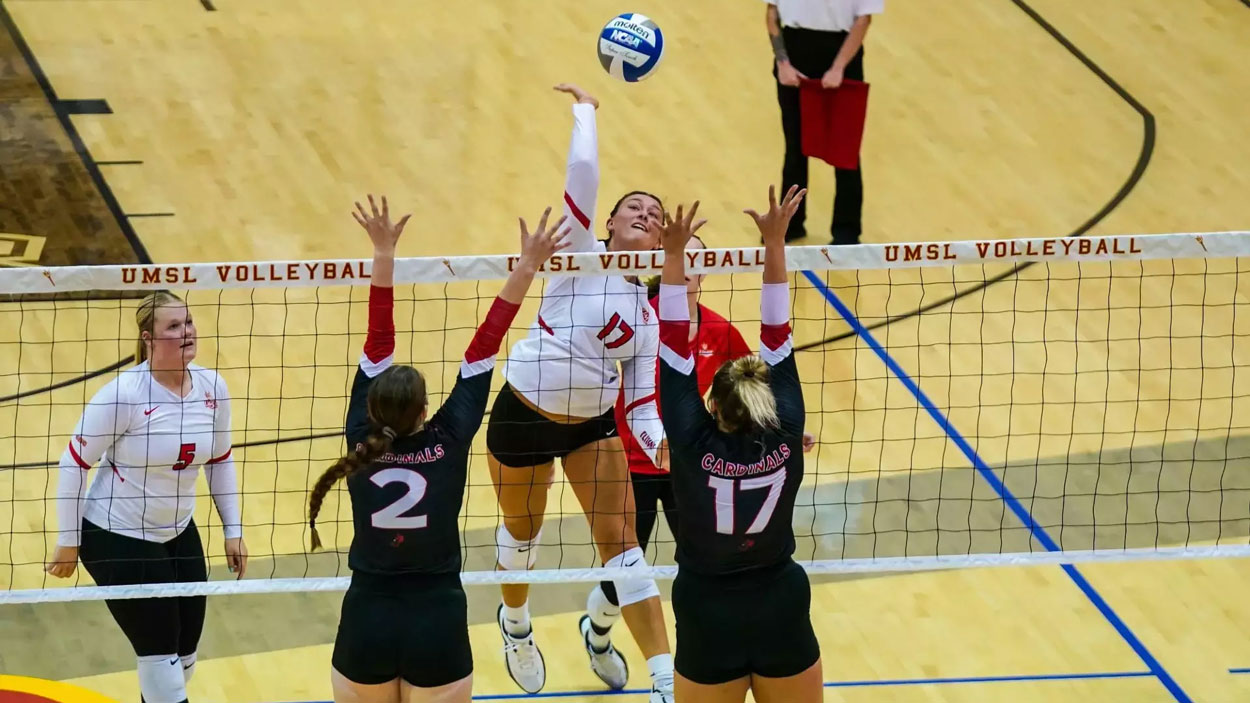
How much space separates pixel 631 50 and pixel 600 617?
300 cm

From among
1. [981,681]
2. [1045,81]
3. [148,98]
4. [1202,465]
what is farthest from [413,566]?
[1045,81]

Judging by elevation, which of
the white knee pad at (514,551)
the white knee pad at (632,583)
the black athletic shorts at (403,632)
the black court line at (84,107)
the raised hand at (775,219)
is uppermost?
the raised hand at (775,219)

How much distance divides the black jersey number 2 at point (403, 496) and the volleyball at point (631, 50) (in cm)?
360

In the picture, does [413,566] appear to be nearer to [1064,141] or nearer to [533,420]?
[533,420]

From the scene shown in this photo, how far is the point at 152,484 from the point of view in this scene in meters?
5.98

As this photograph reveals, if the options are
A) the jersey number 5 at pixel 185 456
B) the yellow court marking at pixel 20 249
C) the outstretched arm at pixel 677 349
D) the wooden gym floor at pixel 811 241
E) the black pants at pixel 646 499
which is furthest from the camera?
the yellow court marking at pixel 20 249

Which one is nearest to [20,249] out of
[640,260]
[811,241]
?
[811,241]

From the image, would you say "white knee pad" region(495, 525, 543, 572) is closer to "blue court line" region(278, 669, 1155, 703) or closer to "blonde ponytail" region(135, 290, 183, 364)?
"blue court line" region(278, 669, 1155, 703)

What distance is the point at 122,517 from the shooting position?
6.05 meters

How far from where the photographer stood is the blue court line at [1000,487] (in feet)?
23.3

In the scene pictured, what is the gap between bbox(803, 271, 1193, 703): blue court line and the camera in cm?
710

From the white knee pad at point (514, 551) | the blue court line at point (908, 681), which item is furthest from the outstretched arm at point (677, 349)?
the blue court line at point (908, 681)

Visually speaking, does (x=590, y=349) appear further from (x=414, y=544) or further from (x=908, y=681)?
(x=908, y=681)

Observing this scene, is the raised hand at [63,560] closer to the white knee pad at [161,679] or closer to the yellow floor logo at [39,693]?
the white knee pad at [161,679]
